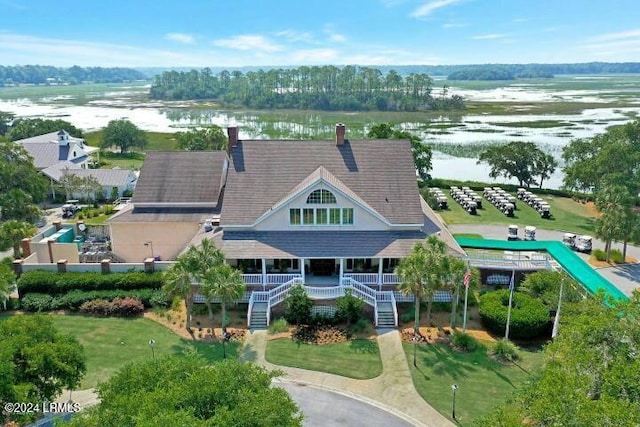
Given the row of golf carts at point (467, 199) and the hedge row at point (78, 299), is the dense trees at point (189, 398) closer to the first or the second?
the hedge row at point (78, 299)

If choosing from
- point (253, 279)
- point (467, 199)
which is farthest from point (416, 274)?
point (467, 199)

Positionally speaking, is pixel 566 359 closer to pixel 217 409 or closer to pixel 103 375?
pixel 217 409

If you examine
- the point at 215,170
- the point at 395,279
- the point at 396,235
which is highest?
the point at 215,170

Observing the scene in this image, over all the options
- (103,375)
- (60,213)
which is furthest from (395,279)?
(60,213)

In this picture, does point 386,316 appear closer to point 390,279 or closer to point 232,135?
point 390,279

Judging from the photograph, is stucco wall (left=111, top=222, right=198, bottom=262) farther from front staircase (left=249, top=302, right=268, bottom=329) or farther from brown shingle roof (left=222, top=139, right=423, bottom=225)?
front staircase (left=249, top=302, right=268, bottom=329)
